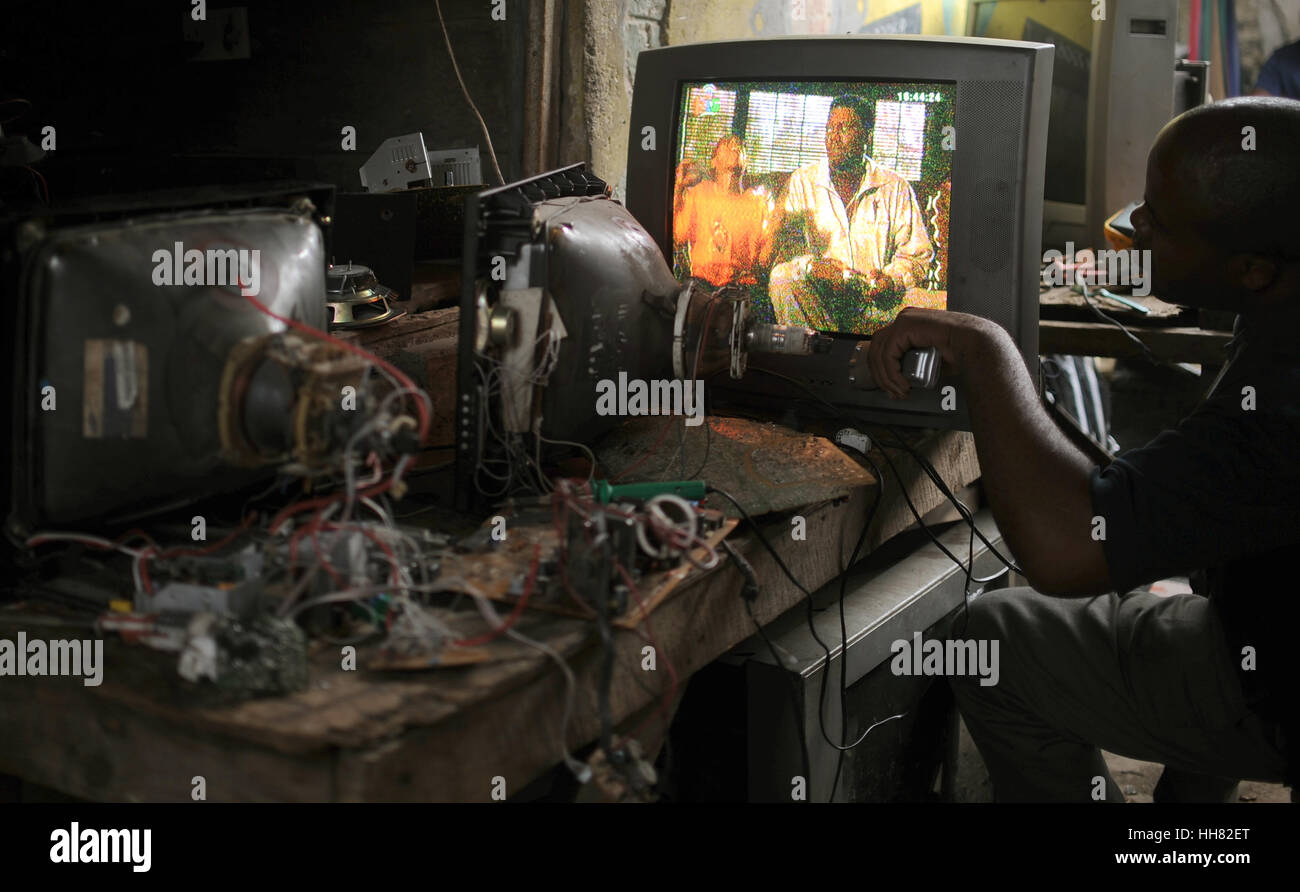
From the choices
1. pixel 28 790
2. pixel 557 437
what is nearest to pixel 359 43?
pixel 557 437

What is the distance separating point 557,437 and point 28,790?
84 centimetres

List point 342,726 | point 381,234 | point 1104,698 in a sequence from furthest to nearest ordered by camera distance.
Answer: point 381,234 → point 1104,698 → point 342,726

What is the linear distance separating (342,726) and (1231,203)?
1414mm

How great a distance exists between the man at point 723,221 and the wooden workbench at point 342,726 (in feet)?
2.63

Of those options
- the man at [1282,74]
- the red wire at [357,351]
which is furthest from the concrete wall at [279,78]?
the man at [1282,74]

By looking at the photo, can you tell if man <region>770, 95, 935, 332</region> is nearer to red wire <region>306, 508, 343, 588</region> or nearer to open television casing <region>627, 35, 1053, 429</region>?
open television casing <region>627, 35, 1053, 429</region>

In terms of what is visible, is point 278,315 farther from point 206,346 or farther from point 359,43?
point 359,43

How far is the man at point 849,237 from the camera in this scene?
6.63 ft

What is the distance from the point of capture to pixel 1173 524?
1.58 metres

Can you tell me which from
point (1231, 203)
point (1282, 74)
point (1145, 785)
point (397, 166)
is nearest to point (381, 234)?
point (397, 166)

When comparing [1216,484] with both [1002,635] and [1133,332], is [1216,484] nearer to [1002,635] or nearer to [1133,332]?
[1002,635]

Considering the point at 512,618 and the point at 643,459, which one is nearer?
the point at 512,618

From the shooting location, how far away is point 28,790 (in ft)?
4.82

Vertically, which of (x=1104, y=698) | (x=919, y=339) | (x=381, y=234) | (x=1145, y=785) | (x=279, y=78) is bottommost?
(x=1145, y=785)
